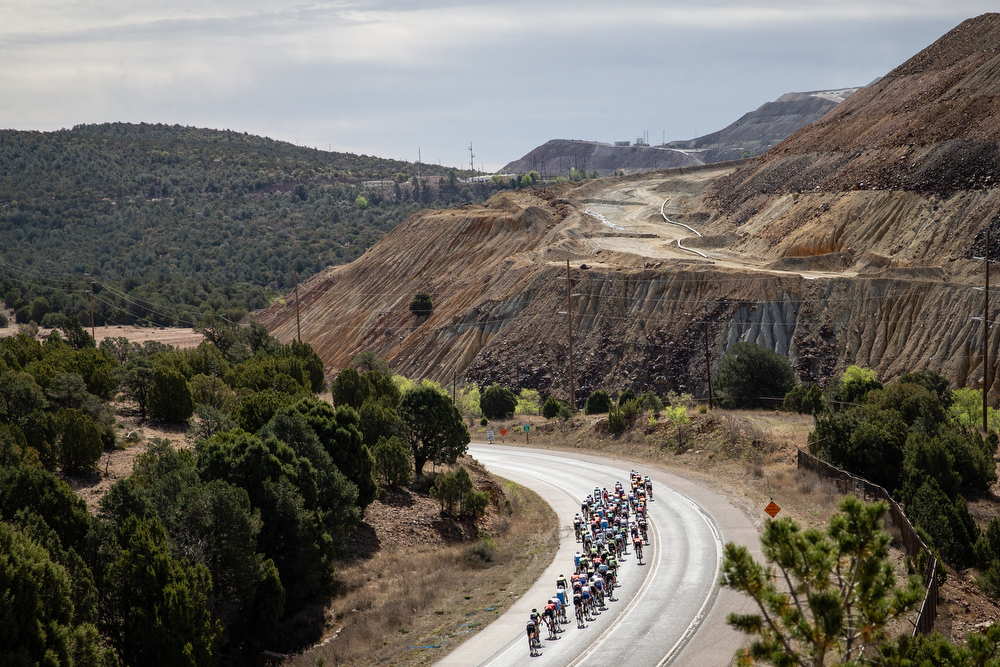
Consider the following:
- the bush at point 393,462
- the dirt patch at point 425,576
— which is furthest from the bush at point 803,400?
the bush at point 393,462

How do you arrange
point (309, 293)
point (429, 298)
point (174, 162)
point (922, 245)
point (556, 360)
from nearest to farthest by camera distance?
point (922, 245), point (556, 360), point (429, 298), point (309, 293), point (174, 162)

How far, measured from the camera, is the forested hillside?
10919 cm

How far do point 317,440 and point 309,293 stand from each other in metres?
71.5

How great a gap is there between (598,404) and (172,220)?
115218 mm

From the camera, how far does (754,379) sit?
53.3m

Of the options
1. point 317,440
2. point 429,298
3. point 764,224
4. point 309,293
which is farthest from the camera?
point 309,293

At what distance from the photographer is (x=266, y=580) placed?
24328 millimetres

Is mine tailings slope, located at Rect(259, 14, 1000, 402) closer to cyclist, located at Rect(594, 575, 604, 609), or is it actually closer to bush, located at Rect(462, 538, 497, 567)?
bush, located at Rect(462, 538, 497, 567)

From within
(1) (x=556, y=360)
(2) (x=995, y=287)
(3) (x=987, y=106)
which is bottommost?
(1) (x=556, y=360)

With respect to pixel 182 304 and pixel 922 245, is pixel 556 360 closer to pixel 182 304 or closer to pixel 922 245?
pixel 922 245

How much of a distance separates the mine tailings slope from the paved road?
87.4ft

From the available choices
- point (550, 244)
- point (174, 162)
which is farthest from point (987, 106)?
point (174, 162)

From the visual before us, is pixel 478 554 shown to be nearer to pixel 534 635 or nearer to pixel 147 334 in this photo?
pixel 534 635

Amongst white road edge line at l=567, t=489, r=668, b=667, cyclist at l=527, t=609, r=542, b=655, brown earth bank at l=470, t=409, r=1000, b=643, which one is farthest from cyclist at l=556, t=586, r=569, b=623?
brown earth bank at l=470, t=409, r=1000, b=643
